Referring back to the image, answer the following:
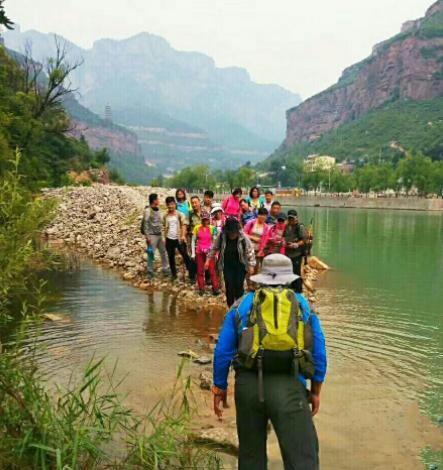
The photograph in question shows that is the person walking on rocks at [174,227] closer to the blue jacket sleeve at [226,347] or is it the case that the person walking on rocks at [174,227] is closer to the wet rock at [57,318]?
the wet rock at [57,318]

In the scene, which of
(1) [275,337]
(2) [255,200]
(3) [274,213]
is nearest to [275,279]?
(1) [275,337]

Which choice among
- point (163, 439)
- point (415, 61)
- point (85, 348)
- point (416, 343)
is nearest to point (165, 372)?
point (85, 348)

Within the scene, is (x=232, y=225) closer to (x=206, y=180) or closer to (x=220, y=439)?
(x=220, y=439)

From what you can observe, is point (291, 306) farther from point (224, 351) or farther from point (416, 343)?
point (416, 343)

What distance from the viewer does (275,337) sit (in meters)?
3.28

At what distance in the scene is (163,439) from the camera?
4188 millimetres

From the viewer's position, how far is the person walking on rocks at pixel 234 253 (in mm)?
8094

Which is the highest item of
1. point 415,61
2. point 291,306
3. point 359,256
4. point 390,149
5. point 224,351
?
point 415,61

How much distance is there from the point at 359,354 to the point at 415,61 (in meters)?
207

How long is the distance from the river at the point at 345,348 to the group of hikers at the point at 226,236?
1028 millimetres

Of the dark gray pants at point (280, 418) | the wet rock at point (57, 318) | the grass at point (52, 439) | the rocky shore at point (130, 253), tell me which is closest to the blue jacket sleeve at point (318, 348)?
the dark gray pants at point (280, 418)

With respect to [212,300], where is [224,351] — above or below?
above

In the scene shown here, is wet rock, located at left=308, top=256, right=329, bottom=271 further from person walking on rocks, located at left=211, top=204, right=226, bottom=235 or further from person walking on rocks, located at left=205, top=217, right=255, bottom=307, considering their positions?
person walking on rocks, located at left=205, top=217, right=255, bottom=307

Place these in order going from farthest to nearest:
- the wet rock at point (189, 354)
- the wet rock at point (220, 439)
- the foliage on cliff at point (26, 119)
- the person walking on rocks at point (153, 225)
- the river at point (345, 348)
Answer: the foliage on cliff at point (26, 119) < the person walking on rocks at point (153, 225) < the wet rock at point (189, 354) < the river at point (345, 348) < the wet rock at point (220, 439)
